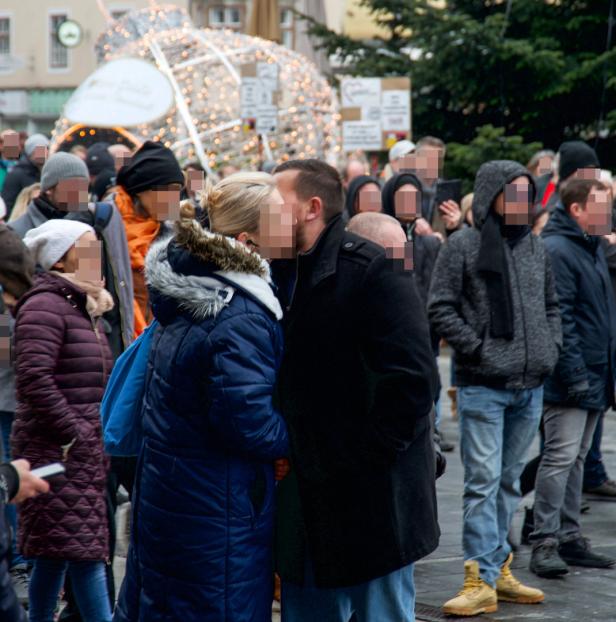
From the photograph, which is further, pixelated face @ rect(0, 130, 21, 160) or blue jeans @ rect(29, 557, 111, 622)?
pixelated face @ rect(0, 130, 21, 160)

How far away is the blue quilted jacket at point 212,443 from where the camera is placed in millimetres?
4270

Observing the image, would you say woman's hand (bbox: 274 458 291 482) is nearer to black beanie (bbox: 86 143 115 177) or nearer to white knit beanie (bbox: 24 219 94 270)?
white knit beanie (bbox: 24 219 94 270)

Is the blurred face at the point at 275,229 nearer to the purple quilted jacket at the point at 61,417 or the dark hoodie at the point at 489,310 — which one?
the purple quilted jacket at the point at 61,417

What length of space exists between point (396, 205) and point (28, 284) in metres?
5.22

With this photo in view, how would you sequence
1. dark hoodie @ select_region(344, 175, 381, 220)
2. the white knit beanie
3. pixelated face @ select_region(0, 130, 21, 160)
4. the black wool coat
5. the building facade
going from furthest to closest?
the building facade
pixelated face @ select_region(0, 130, 21, 160)
dark hoodie @ select_region(344, 175, 381, 220)
the white knit beanie
the black wool coat

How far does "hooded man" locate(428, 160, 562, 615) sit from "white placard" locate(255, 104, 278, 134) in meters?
10.6

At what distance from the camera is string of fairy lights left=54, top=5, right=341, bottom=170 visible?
18641 mm

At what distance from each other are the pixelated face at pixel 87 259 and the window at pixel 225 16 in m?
51.3

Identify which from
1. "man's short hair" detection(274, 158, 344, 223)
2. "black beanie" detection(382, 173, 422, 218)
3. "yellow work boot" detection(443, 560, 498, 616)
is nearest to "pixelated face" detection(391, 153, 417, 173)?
"black beanie" detection(382, 173, 422, 218)

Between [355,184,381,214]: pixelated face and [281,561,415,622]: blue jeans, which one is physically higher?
[355,184,381,214]: pixelated face

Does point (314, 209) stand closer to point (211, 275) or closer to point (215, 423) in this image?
point (211, 275)

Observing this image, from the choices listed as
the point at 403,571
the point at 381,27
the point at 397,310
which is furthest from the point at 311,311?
the point at 381,27

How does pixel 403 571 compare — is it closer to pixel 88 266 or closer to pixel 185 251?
pixel 185 251

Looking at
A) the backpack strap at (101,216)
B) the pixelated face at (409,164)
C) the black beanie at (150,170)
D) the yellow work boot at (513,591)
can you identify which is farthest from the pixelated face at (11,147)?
the yellow work boot at (513,591)
